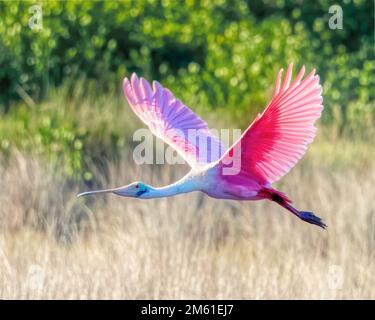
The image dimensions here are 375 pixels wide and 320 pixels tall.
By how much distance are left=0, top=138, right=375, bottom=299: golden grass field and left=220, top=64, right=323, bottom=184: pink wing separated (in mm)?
2234

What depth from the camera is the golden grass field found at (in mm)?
8375

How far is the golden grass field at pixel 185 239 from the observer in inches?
330

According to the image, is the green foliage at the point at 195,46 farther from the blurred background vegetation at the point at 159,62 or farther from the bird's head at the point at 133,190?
the bird's head at the point at 133,190

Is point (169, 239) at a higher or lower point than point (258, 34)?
lower

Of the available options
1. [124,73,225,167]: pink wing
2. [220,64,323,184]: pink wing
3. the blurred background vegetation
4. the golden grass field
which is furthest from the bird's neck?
the blurred background vegetation

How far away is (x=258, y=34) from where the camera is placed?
557 inches

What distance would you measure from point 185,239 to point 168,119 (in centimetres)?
260

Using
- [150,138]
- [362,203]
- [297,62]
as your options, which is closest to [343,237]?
[362,203]

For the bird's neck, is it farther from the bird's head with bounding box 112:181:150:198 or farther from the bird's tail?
the bird's tail
